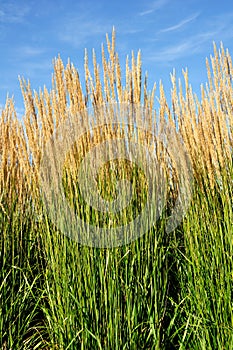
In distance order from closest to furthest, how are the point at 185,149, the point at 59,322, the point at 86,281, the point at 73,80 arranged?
the point at 86,281 → the point at 59,322 → the point at 73,80 → the point at 185,149

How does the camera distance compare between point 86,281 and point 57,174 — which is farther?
Result: point 57,174

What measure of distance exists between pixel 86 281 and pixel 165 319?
71 centimetres

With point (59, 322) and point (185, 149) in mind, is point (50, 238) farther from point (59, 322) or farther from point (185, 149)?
point (185, 149)

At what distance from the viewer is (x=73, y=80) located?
282 cm

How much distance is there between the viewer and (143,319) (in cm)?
255

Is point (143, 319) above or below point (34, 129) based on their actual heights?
below

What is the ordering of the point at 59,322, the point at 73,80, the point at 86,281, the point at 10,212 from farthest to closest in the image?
the point at 10,212, the point at 73,80, the point at 59,322, the point at 86,281

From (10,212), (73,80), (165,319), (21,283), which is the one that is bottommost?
(165,319)

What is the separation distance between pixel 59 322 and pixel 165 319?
703 mm

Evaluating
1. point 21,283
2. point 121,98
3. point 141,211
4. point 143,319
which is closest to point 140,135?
point 121,98

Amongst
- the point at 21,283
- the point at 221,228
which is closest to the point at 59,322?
the point at 21,283

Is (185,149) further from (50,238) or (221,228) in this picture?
(50,238)

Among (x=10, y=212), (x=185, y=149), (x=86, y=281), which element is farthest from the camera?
(x=10, y=212)

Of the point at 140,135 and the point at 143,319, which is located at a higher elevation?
the point at 140,135
